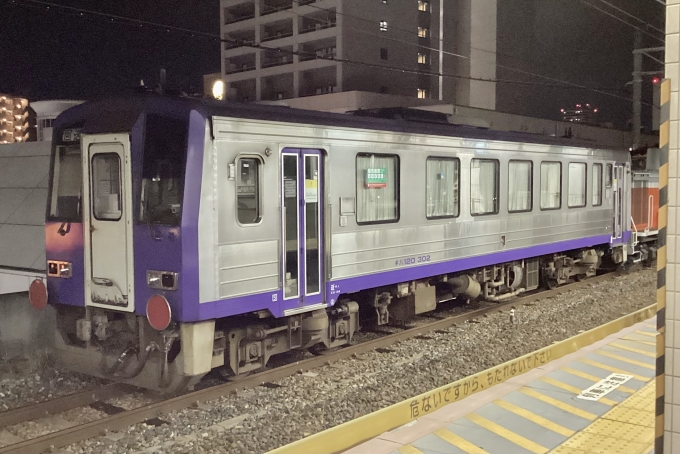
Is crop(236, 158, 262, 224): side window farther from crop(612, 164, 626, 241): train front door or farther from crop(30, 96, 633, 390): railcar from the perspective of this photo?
crop(612, 164, 626, 241): train front door

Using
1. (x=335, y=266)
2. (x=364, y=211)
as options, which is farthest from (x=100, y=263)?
(x=364, y=211)

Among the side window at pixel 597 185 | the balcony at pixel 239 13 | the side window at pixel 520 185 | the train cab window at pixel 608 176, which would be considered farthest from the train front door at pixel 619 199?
the balcony at pixel 239 13

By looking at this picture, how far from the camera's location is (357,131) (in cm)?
914

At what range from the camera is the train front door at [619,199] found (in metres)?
16.8

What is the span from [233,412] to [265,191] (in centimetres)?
250

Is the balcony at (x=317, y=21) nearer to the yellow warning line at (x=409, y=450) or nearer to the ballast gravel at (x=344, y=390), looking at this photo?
the ballast gravel at (x=344, y=390)

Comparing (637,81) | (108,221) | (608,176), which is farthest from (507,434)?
(637,81)

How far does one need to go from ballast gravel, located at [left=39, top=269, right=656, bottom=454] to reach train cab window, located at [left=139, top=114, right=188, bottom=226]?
6.98ft

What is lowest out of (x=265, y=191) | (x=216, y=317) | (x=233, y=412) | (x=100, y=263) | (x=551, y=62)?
(x=233, y=412)

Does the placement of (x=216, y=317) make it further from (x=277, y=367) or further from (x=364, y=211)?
(x=364, y=211)

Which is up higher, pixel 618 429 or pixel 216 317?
pixel 216 317

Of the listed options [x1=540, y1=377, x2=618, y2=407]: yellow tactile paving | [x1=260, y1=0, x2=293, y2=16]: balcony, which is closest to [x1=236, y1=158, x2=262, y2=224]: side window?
[x1=540, y1=377, x2=618, y2=407]: yellow tactile paving

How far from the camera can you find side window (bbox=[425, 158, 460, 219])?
10602mm

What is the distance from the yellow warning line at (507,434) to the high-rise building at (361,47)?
136 feet
